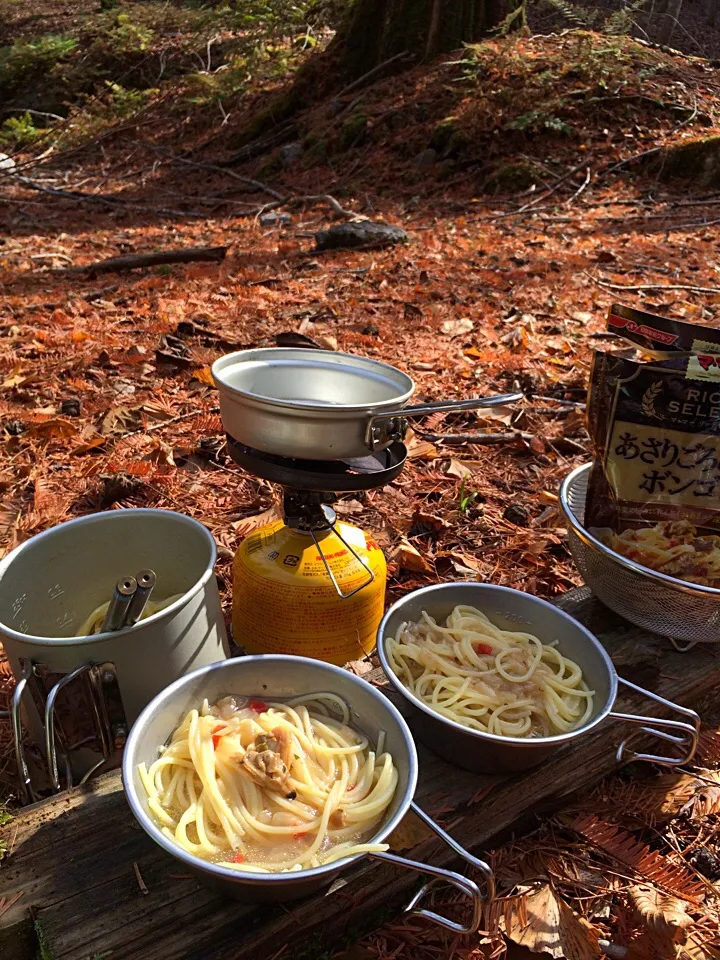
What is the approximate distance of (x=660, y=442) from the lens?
2.09 m

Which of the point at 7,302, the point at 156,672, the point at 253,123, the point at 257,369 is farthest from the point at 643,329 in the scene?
the point at 253,123

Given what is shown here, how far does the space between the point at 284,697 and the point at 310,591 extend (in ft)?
1.32

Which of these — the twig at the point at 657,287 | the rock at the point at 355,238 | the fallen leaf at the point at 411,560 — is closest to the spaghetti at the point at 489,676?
the fallen leaf at the point at 411,560

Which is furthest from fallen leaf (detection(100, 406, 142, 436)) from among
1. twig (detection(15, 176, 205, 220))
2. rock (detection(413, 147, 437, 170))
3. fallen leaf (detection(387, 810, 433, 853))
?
rock (detection(413, 147, 437, 170))

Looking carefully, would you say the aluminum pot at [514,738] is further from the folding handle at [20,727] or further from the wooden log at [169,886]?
the folding handle at [20,727]

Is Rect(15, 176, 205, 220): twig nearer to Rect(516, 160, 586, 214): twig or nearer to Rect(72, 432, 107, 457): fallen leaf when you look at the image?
Rect(516, 160, 586, 214): twig

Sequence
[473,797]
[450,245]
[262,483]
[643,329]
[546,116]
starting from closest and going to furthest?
[473,797] < [643,329] < [262,483] < [450,245] < [546,116]

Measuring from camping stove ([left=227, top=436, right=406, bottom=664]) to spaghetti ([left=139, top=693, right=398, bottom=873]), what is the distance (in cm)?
43

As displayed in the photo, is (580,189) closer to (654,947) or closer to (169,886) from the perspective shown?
(654,947)

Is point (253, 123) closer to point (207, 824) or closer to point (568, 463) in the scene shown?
point (568, 463)

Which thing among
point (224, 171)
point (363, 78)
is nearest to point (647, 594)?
point (224, 171)

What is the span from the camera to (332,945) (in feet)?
4.85

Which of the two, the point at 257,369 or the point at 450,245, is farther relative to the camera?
the point at 450,245

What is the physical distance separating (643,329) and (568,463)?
134 centimetres
